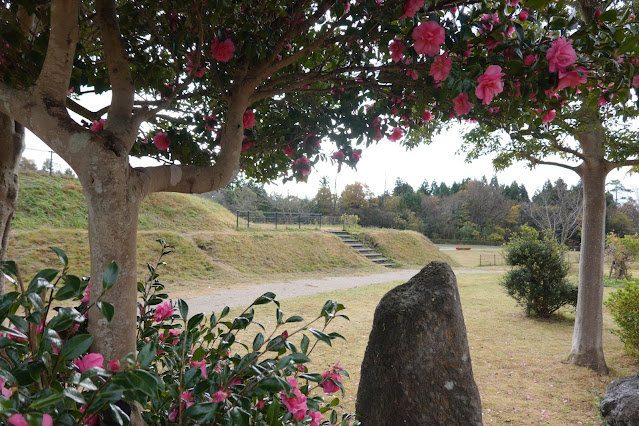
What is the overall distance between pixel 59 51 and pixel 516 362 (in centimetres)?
576

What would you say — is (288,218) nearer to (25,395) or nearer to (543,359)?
(543,359)

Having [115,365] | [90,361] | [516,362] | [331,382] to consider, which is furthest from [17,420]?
[516,362]

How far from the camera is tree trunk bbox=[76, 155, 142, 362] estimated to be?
125 cm

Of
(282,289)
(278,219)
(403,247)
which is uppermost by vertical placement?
(278,219)

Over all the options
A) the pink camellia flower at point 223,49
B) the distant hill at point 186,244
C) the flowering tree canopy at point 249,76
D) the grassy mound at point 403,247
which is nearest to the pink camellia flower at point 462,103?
the flowering tree canopy at point 249,76

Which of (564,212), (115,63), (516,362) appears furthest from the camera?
(564,212)

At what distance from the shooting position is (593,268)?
15.3ft

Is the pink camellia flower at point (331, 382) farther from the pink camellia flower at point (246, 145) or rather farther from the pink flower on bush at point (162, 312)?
the pink camellia flower at point (246, 145)

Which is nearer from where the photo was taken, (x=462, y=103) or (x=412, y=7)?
(x=412, y=7)

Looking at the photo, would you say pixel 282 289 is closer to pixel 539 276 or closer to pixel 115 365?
pixel 539 276

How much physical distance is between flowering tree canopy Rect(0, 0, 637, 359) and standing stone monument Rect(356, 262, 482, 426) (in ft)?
3.95

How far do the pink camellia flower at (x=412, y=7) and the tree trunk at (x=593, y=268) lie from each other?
4.40m

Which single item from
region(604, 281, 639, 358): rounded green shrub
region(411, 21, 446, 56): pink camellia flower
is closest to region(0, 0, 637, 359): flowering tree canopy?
region(411, 21, 446, 56): pink camellia flower

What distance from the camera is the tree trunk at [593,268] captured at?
4.60 metres
